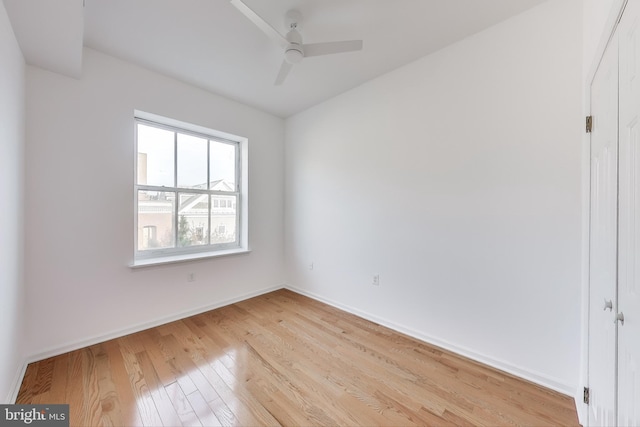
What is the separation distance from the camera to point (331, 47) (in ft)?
5.90

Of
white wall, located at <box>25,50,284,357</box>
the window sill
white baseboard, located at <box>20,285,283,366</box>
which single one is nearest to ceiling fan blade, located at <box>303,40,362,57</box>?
white wall, located at <box>25,50,284,357</box>

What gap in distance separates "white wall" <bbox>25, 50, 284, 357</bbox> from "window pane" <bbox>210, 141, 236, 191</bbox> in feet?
1.44

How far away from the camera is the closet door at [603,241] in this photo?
1.03m

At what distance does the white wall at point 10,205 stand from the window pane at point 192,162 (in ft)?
4.17

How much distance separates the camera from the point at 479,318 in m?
2.02

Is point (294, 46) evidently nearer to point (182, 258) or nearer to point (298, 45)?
point (298, 45)

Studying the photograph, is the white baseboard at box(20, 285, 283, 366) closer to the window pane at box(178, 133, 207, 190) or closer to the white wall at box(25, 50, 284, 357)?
the white wall at box(25, 50, 284, 357)

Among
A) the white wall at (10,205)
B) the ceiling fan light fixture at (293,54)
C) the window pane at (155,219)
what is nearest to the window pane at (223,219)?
the window pane at (155,219)

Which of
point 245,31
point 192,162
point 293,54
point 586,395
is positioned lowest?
point 586,395

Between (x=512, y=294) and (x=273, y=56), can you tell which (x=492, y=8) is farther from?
(x=512, y=294)

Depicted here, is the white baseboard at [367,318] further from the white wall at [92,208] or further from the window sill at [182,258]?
the window sill at [182,258]

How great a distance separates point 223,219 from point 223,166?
2.47 feet

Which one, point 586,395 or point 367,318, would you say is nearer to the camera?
point 586,395

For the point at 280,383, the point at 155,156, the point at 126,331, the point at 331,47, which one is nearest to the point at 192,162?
the point at 155,156
